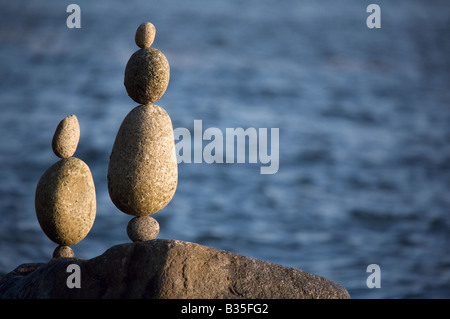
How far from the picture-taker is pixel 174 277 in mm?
4242

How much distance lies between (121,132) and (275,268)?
1796mm

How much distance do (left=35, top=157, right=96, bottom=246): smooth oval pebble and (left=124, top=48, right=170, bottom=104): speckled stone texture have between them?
0.88 metres

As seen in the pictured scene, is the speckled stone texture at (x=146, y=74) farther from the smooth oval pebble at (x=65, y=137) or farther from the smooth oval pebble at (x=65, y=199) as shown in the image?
the smooth oval pebble at (x=65, y=199)

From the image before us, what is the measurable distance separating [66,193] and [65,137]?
511 millimetres

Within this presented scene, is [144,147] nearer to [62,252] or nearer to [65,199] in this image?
[65,199]

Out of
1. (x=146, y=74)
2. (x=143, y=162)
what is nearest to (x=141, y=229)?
(x=143, y=162)

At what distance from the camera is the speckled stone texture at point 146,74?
15.5 feet

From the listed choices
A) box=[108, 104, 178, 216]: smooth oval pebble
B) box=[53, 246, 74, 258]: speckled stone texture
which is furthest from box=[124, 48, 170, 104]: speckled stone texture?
box=[53, 246, 74, 258]: speckled stone texture

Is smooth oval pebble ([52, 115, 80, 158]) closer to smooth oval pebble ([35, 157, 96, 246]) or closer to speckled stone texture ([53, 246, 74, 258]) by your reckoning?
smooth oval pebble ([35, 157, 96, 246])

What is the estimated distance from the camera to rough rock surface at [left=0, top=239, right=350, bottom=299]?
14.0 feet

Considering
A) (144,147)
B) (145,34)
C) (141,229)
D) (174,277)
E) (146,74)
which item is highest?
(145,34)

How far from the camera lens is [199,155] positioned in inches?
614
